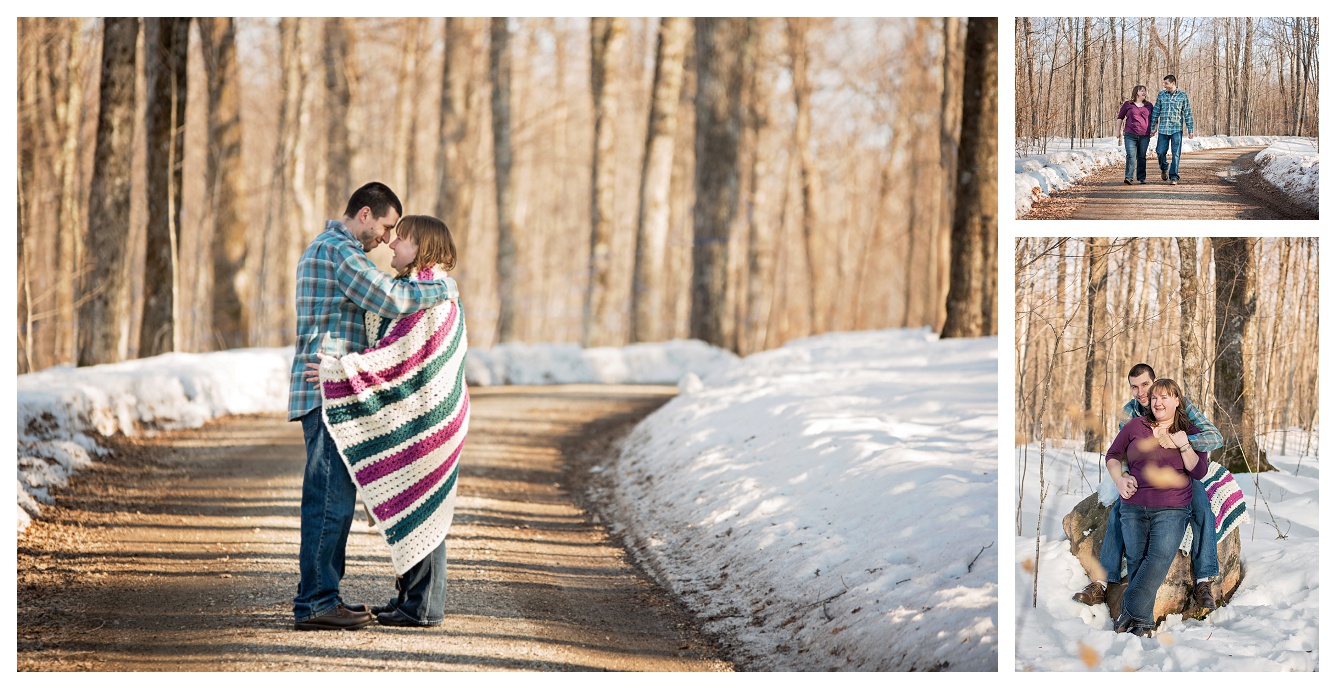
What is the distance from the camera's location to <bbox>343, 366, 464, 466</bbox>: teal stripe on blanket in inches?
154

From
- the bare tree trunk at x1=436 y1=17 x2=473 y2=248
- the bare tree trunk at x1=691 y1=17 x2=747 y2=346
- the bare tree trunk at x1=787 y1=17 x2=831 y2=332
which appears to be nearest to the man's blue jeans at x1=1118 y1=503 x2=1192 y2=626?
the bare tree trunk at x1=691 y1=17 x2=747 y2=346

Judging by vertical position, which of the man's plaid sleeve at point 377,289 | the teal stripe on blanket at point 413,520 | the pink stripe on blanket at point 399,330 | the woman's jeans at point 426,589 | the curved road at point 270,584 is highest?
the man's plaid sleeve at point 377,289

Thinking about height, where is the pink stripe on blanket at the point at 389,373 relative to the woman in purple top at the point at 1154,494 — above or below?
above

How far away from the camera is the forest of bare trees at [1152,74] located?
4.70m

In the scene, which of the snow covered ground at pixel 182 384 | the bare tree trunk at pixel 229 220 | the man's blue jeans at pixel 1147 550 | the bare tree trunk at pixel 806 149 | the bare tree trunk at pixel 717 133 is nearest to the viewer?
the man's blue jeans at pixel 1147 550

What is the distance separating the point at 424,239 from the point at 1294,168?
151 inches

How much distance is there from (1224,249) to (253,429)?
695cm

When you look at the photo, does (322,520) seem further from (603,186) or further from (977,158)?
(603,186)

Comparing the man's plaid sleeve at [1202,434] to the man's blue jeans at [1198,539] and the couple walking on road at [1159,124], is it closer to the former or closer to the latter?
the man's blue jeans at [1198,539]

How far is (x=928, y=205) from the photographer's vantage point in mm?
23859

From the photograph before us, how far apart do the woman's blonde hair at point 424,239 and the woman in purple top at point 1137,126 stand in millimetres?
3063

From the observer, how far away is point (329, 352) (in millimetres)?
3893

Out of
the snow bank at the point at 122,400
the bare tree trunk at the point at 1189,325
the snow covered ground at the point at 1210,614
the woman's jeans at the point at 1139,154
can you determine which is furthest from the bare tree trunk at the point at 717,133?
the snow covered ground at the point at 1210,614

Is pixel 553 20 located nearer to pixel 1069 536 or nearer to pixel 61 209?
pixel 61 209
